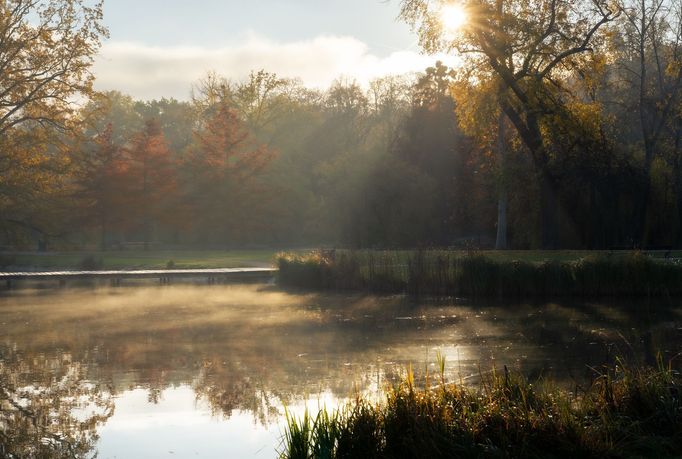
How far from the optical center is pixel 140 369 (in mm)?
12781

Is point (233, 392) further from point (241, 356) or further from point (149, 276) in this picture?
point (149, 276)

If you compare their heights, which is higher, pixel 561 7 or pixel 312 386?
pixel 561 7

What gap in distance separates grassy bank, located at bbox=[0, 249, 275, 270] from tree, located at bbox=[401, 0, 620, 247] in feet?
38.8

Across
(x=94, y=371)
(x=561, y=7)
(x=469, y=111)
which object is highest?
(x=561, y=7)

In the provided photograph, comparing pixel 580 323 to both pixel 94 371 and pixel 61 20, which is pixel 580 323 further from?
pixel 61 20

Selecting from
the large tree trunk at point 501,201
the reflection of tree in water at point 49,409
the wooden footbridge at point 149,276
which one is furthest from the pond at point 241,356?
the large tree trunk at point 501,201

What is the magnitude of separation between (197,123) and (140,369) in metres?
67.9

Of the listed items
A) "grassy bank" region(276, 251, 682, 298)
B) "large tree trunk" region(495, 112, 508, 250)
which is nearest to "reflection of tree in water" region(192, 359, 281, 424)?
"grassy bank" region(276, 251, 682, 298)

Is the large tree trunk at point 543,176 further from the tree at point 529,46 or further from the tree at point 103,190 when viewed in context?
the tree at point 103,190

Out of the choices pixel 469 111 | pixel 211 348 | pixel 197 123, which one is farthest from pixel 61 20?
pixel 197 123

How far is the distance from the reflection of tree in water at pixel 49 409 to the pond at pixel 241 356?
0.08 feet

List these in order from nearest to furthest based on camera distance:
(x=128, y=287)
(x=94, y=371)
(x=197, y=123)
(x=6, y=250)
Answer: (x=94, y=371), (x=128, y=287), (x=6, y=250), (x=197, y=123)

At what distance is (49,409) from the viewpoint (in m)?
10.1

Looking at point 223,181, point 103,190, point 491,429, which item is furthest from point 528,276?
point 223,181
